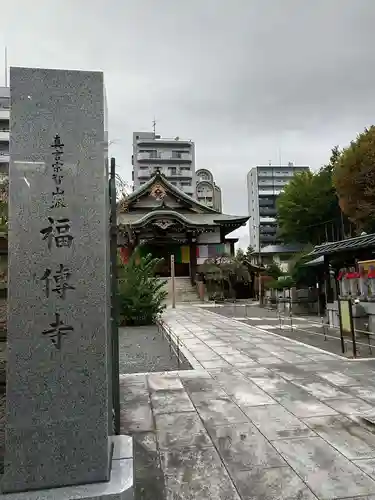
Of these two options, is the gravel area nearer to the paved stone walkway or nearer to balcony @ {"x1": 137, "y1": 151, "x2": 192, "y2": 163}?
the paved stone walkway

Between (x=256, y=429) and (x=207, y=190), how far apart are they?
58.4m

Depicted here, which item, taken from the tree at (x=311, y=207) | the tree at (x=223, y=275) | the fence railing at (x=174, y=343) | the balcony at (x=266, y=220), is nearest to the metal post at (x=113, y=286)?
the fence railing at (x=174, y=343)

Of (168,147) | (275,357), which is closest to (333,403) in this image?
(275,357)

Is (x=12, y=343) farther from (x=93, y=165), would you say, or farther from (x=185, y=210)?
(x=185, y=210)

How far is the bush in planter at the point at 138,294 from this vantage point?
1473 centimetres

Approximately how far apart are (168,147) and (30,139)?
2556 inches

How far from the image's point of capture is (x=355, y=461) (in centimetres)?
339

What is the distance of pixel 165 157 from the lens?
214 feet

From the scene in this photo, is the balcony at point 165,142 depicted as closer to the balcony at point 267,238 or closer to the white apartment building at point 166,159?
the white apartment building at point 166,159

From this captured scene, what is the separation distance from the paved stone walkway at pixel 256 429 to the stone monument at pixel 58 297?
934 mm

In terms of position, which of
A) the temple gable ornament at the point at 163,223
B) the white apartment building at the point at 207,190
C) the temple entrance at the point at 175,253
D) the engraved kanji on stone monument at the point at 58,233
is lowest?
the engraved kanji on stone monument at the point at 58,233

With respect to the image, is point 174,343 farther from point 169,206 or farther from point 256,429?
point 169,206

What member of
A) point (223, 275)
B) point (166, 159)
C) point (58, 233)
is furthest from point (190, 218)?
point (166, 159)

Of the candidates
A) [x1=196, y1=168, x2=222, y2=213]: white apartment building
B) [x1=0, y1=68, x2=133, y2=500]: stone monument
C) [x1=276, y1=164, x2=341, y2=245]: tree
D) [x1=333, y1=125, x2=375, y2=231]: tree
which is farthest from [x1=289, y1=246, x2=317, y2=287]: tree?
[x1=196, y1=168, x2=222, y2=213]: white apartment building
